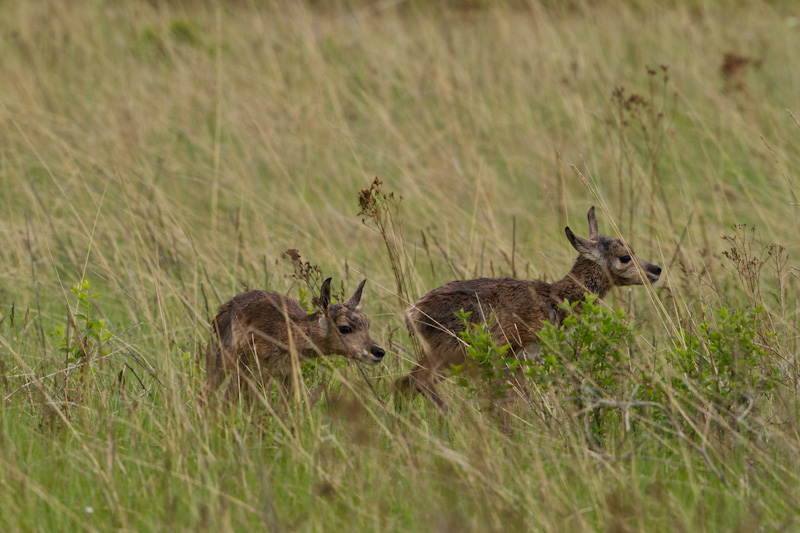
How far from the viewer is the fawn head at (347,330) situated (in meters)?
5.86

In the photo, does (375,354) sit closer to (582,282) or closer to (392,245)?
(582,282)

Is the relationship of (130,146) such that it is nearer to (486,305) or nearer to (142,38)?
(142,38)

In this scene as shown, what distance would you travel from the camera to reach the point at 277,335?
622 centimetres

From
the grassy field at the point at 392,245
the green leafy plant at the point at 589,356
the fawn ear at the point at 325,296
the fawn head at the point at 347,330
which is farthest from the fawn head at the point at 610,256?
the fawn ear at the point at 325,296

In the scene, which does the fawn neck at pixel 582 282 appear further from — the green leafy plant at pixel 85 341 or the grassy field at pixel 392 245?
the green leafy plant at pixel 85 341

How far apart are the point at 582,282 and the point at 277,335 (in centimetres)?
201

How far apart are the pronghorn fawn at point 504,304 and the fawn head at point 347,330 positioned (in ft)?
0.89

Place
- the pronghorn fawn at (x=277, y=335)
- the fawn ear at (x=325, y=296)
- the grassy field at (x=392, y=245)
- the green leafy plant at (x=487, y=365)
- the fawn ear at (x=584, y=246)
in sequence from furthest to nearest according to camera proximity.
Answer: the fawn ear at (x=584, y=246)
the pronghorn fawn at (x=277, y=335)
the fawn ear at (x=325, y=296)
the green leafy plant at (x=487, y=365)
the grassy field at (x=392, y=245)

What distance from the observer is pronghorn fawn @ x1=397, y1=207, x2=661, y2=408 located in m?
6.29

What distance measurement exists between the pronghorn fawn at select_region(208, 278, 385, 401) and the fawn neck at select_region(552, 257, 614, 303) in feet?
4.78

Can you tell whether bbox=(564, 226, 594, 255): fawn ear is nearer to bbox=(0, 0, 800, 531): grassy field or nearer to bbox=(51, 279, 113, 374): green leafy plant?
bbox=(0, 0, 800, 531): grassy field

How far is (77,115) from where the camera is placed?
11.5 m

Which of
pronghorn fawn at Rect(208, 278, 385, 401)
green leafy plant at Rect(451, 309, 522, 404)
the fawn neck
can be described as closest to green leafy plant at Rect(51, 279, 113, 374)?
pronghorn fawn at Rect(208, 278, 385, 401)

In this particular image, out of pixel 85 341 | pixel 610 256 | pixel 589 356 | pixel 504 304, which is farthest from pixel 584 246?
pixel 85 341
